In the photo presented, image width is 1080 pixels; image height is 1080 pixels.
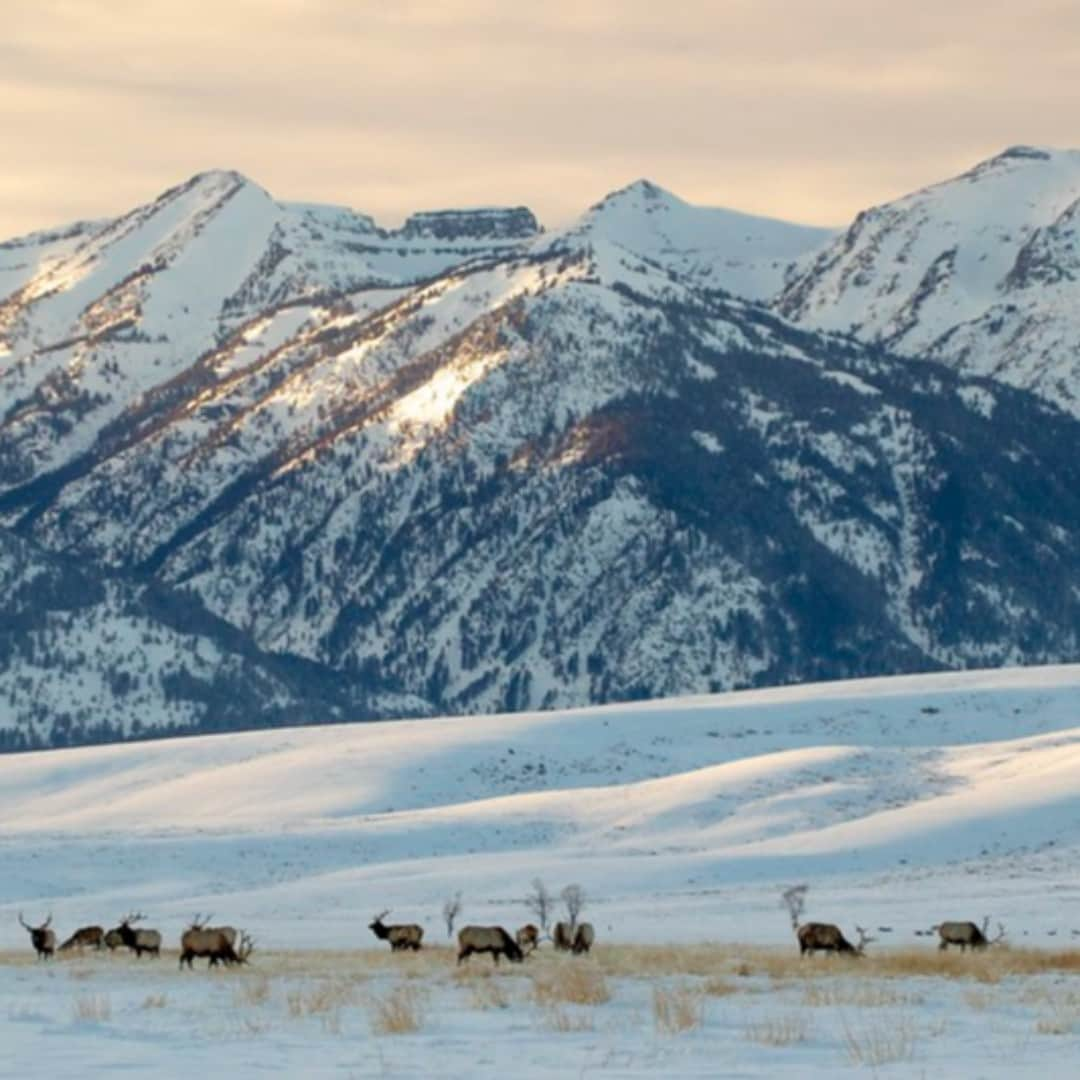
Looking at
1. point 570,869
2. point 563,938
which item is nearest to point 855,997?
point 563,938

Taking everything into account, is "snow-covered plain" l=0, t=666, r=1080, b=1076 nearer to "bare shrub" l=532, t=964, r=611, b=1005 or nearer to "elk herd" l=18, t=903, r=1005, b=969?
"bare shrub" l=532, t=964, r=611, b=1005

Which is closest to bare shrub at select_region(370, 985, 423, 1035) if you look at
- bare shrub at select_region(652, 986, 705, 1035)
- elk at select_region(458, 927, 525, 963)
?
bare shrub at select_region(652, 986, 705, 1035)

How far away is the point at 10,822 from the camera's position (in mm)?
123750

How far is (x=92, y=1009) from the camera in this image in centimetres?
3150

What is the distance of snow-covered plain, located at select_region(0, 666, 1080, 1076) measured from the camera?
93.7ft

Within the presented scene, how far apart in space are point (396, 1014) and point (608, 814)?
7709 centimetres

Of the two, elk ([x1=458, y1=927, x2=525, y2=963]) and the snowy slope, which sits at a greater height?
elk ([x1=458, y1=927, x2=525, y2=963])

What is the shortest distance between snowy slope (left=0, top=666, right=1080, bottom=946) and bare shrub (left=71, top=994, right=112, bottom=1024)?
69.7 feet

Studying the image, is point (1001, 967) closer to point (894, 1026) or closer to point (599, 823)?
point (894, 1026)

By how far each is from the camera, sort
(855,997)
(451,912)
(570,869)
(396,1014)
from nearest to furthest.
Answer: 1. (396,1014)
2. (855,997)
3. (451,912)
4. (570,869)

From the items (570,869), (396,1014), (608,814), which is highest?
(396,1014)

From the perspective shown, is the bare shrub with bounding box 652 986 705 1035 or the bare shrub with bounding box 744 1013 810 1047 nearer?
the bare shrub with bounding box 744 1013 810 1047

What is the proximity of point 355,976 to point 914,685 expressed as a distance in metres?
117

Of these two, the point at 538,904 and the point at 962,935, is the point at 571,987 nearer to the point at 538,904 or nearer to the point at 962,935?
the point at 962,935
